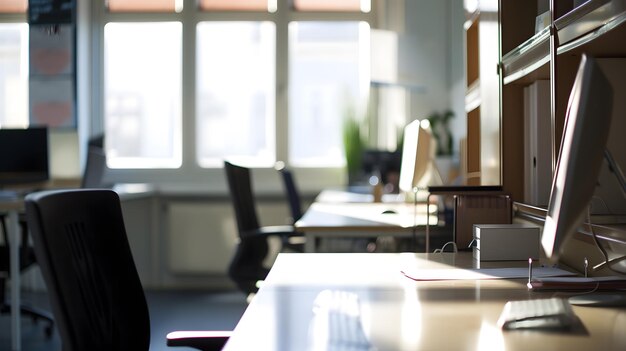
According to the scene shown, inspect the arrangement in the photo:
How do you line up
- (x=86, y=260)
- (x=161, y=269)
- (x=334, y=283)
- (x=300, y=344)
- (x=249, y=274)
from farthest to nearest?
1. (x=161, y=269)
2. (x=249, y=274)
3. (x=334, y=283)
4. (x=86, y=260)
5. (x=300, y=344)

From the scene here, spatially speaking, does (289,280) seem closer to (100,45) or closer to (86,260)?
(86,260)

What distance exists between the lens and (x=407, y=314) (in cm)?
137

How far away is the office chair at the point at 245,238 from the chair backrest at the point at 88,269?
1.83 m

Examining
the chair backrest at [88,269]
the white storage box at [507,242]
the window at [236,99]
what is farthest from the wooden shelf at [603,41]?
the window at [236,99]

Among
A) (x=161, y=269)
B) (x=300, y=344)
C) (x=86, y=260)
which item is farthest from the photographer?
(x=161, y=269)

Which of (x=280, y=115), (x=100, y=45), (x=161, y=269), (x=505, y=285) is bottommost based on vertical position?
(x=161, y=269)

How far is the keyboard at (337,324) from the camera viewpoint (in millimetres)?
1086

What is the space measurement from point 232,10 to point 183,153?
1258mm

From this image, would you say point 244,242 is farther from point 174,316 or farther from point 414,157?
point 174,316

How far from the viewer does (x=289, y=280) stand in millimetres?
1763

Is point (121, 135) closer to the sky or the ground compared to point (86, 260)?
closer to the sky

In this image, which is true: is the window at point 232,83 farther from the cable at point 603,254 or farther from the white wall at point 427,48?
the cable at point 603,254

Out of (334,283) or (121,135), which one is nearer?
(334,283)

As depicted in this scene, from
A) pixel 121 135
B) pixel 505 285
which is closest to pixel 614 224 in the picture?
pixel 505 285
